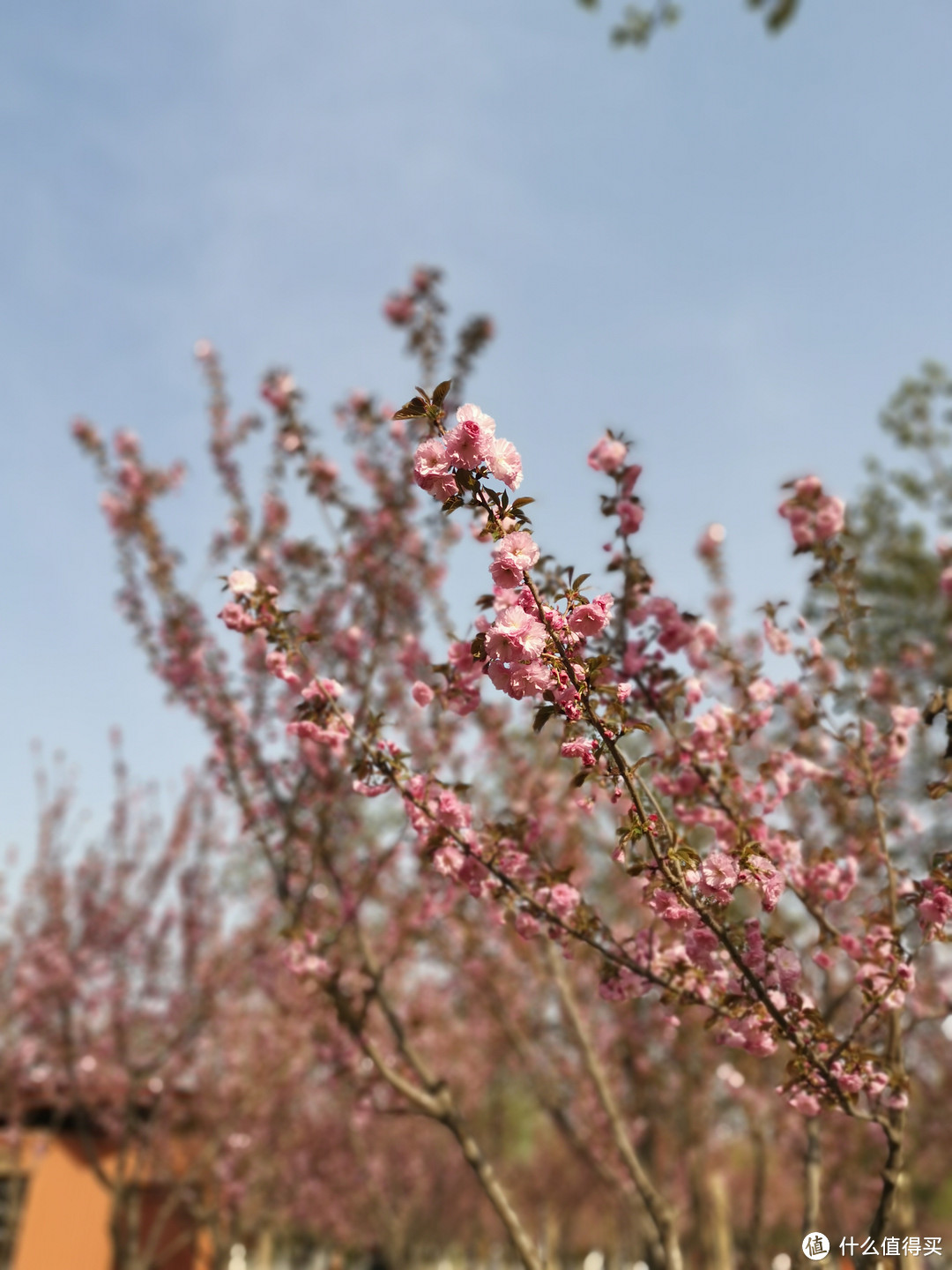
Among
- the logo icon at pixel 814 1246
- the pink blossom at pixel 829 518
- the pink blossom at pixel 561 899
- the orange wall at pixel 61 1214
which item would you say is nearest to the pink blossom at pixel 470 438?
the pink blossom at pixel 561 899

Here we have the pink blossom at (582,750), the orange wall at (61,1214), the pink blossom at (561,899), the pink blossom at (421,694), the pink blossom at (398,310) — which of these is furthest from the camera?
the orange wall at (61,1214)

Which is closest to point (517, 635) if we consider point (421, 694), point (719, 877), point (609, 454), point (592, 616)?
point (592, 616)

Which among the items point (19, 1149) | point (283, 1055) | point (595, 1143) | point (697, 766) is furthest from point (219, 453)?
point (19, 1149)

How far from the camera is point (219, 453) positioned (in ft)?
26.2

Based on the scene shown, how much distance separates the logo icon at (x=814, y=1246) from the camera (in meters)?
4.17

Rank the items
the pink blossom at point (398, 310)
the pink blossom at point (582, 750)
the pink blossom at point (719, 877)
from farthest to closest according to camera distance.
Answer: the pink blossom at point (398, 310), the pink blossom at point (719, 877), the pink blossom at point (582, 750)

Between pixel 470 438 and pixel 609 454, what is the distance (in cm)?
204

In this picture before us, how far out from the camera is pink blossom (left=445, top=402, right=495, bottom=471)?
2.55 metres

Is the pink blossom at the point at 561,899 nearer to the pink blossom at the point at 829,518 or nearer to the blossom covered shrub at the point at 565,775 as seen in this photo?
the blossom covered shrub at the point at 565,775

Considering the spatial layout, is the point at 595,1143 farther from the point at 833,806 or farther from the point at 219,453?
the point at 219,453

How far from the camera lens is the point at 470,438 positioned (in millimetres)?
2570

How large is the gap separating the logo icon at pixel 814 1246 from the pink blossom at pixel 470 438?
12.6 feet

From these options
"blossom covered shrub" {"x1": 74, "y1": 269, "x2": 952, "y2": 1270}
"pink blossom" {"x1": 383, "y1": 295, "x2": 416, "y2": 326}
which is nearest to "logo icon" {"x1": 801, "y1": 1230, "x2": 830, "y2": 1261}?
"blossom covered shrub" {"x1": 74, "y1": 269, "x2": 952, "y2": 1270}

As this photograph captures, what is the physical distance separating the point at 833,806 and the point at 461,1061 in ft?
59.6
